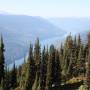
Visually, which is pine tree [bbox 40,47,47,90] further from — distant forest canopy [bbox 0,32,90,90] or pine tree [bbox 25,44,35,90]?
pine tree [bbox 25,44,35,90]

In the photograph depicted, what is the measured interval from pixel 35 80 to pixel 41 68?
639 cm

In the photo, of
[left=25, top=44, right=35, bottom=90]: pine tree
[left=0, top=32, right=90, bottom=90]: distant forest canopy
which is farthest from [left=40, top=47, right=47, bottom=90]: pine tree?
[left=25, top=44, right=35, bottom=90]: pine tree

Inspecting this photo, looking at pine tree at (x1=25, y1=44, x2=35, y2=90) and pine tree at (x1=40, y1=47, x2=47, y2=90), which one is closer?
pine tree at (x1=40, y1=47, x2=47, y2=90)

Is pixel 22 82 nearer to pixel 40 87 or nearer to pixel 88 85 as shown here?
pixel 40 87

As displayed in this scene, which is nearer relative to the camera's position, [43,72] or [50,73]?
[50,73]

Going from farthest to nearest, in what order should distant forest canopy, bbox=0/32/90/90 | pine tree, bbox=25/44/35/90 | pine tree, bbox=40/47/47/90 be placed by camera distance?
1. pine tree, bbox=25/44/35/90
2. distant forest canopy, bbox=0/32/90/90
3. pine tree, bbox=40/47/47/90

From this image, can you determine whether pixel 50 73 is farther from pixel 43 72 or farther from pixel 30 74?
pixel 30 74

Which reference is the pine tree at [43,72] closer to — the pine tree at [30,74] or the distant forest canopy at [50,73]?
the distant forest canopy at [50,73]

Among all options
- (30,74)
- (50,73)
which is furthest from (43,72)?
(50,73)

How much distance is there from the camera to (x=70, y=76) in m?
119

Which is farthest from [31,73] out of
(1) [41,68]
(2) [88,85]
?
(2) [88,85]

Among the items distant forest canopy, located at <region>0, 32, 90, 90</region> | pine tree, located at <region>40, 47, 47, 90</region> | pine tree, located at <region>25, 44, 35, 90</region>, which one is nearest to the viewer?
pine tree, located at <region>40, 47, 47, 90</region>

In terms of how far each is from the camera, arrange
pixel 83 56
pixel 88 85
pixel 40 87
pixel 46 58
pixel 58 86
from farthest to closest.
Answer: pixel 83 56, pixel 46 58, pixel 58 86, pixel 40 87, pixel 88 85

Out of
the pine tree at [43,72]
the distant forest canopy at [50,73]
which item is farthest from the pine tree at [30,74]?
the pine tree at [43,72]
